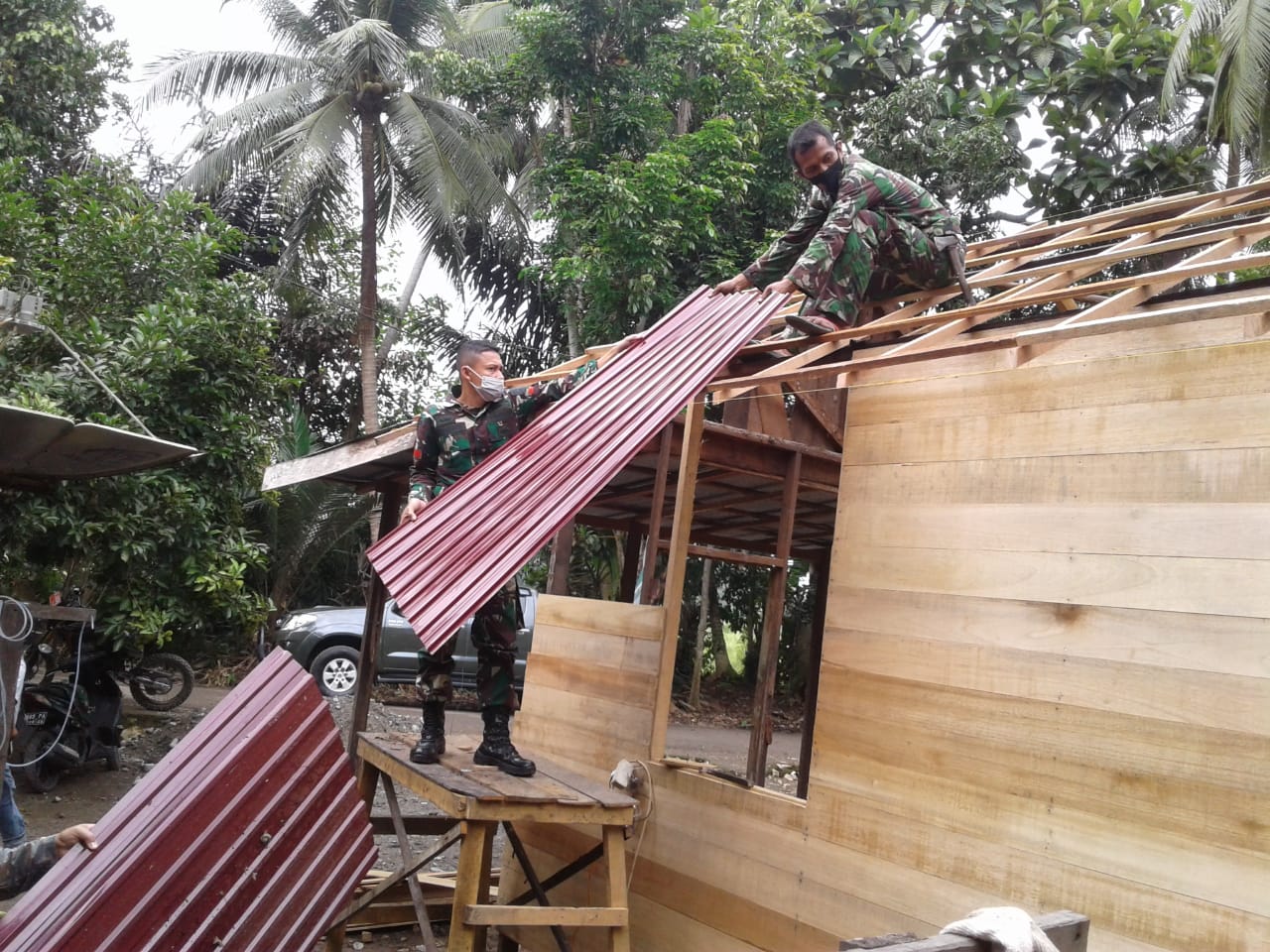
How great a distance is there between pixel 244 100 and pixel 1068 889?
18895 mm

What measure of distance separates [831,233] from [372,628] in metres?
4.01

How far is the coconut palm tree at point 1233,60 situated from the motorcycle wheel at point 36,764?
43.2ft

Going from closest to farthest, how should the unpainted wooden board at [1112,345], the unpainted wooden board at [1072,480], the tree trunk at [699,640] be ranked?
the unpainted wooden board at [1072,480] < the unpainted wooden board at [1112,345] < the tree trunk at [699,640]

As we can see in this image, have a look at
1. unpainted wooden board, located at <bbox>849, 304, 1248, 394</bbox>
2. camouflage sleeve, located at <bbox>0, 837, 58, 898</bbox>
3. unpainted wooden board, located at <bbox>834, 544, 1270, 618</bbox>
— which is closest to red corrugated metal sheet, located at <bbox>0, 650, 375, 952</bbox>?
camouflage sleeve, located at <bbox>0, 837, 58, 898</bbox>

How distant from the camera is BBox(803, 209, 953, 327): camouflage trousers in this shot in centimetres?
489

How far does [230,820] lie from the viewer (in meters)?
3.67

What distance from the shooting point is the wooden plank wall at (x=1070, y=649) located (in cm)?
298

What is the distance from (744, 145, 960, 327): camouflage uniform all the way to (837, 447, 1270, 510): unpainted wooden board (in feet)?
3.42

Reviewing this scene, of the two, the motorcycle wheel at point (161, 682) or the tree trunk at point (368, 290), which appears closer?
the motorcycle wheel at point (161, 682)

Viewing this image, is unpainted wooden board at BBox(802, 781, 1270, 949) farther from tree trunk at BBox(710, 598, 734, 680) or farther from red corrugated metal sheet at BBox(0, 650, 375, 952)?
tree trunk at BBox(710, 598, 734, 680)

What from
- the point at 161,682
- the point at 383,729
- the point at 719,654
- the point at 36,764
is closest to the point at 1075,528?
the point at 36,764

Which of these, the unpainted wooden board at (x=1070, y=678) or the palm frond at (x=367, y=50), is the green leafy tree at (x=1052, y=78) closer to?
the palm frond at (x=367, y=50)

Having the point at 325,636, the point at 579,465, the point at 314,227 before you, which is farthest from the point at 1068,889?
the point at 314,227

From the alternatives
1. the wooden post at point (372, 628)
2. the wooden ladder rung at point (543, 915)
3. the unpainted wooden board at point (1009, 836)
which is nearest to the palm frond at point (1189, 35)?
the wooden post at point (372, 628)
